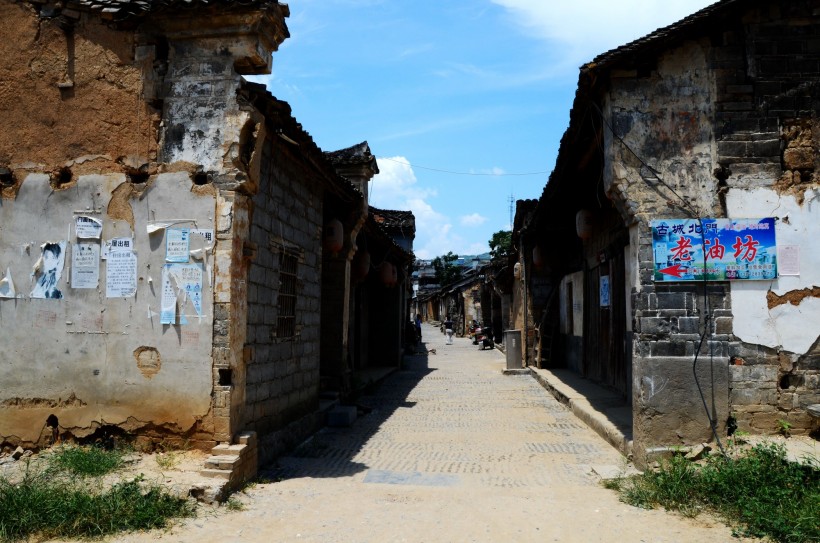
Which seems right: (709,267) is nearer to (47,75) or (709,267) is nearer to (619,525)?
(619,525)

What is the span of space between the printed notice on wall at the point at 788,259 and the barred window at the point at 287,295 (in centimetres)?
572

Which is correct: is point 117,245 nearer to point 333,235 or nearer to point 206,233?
point 206,233

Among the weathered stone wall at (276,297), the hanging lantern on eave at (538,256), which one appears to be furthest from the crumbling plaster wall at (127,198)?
the hanging lantern on eave at (538,256)

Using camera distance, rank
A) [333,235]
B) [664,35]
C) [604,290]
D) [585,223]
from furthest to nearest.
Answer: [604,290], [585,223], [333,235], [664,35]

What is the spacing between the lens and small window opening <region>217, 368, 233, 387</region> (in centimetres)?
635

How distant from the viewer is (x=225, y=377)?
637cm

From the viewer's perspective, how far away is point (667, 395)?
6.99 metres

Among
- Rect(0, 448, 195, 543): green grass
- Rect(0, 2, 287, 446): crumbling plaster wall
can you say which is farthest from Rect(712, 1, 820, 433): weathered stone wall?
Rect(0, 448, 195, 543): green grass

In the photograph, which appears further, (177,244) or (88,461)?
(177,244)

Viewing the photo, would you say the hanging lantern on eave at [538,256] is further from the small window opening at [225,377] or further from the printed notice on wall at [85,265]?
the printed notice on wall at [85,265]

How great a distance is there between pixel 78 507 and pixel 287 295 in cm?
394

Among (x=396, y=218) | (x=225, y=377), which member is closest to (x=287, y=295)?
(x=225, y=377)

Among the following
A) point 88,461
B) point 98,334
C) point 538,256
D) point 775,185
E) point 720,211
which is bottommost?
point 88,461

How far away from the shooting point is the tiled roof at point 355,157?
13.6 m
